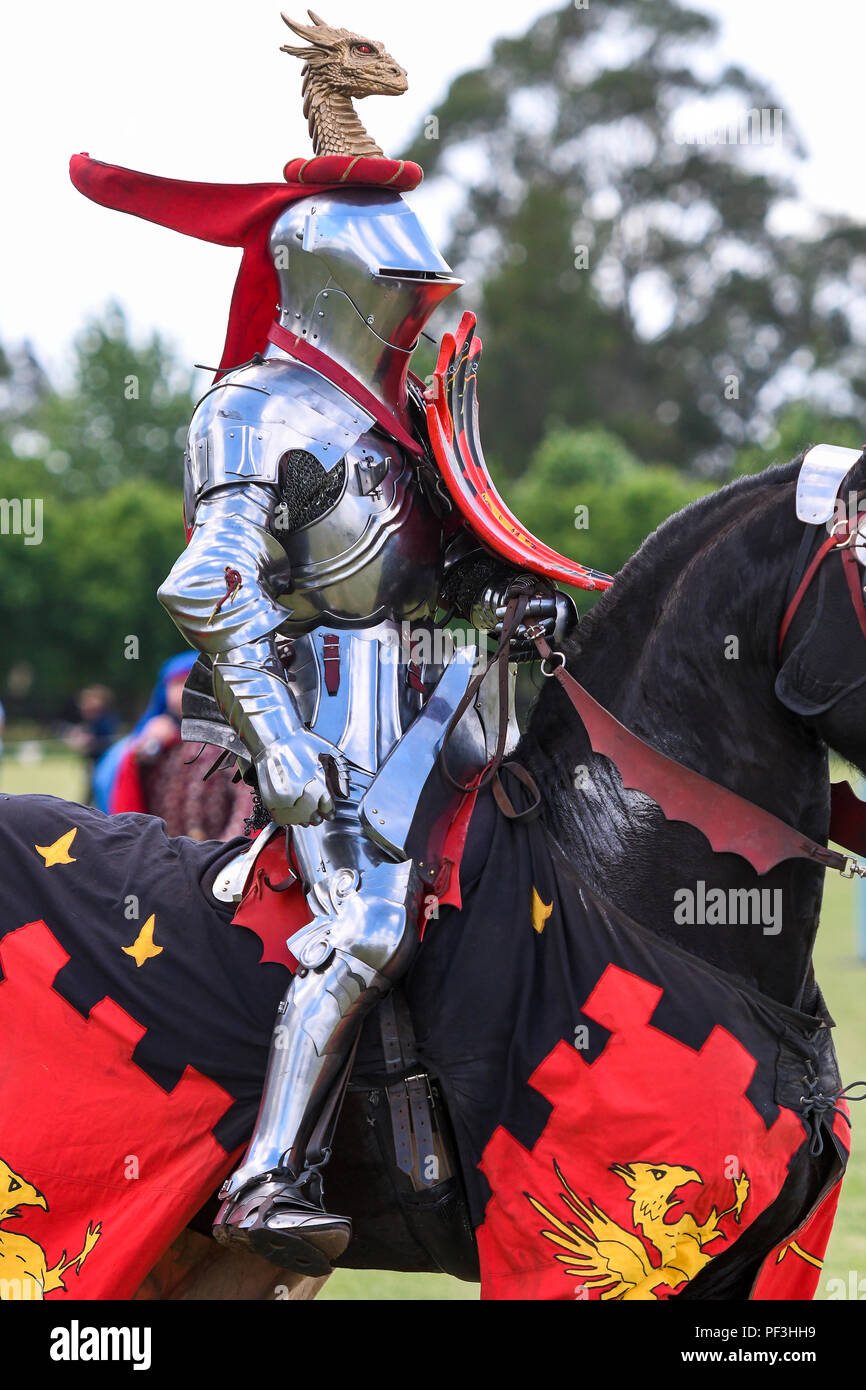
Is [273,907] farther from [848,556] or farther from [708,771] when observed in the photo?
[848,556]

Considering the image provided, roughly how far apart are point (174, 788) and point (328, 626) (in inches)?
152

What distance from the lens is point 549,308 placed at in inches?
1618

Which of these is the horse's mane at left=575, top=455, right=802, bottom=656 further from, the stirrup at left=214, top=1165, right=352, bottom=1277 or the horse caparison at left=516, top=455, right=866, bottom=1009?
the stirrup at left=214, top=1165, right=352, bottom=1277

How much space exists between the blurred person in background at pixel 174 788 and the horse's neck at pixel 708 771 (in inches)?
131

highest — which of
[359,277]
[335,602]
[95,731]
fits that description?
[359,277]

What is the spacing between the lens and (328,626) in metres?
3.30

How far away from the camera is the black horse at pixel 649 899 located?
9.93 feet

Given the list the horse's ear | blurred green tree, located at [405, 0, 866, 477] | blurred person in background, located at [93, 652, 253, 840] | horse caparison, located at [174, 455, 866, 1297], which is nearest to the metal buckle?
horse caparison, located at [174, 455, 866, 1297]

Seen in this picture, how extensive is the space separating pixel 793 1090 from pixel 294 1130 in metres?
0.98

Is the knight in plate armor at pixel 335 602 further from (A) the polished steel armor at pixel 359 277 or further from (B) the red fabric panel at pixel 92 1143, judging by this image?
(B) the red fabric panel at pixel 92 1143

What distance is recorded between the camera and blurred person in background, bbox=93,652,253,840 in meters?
6.69

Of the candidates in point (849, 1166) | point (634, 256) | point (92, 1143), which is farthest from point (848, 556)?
point (634, 256)

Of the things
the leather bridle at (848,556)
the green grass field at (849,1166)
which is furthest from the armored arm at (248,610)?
the green grass field at (849,1166)
